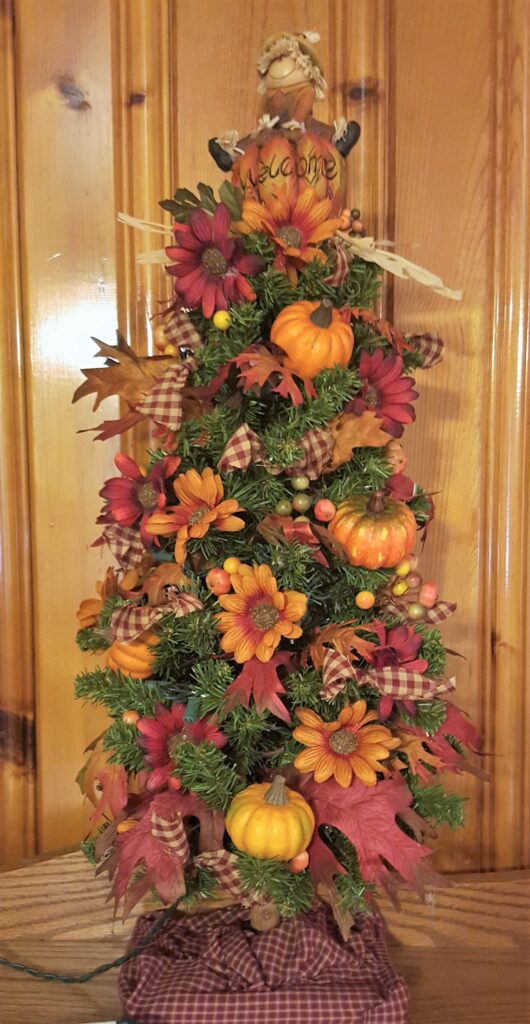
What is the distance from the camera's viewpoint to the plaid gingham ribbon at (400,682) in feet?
2.15

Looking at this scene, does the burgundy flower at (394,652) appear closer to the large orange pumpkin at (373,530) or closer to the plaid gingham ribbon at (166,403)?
the large orange pumpkin at (373,530)

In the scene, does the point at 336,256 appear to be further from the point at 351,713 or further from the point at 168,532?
the point at 351,713

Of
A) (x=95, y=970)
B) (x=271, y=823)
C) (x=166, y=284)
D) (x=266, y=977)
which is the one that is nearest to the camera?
(x=271, y=823)

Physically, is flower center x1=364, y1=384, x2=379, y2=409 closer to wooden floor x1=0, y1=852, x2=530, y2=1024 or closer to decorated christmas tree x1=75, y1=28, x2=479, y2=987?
decorated christmas tree x1=75, y1=28, x2=479, y2=987

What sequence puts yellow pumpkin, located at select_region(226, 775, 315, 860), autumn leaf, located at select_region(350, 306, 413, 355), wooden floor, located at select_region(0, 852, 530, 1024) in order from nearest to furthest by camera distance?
yellow pumpkin, located at select_region(226, 775, 315, 860) → autumn leaf, located at select_region(350, 306, 413, 355) → wooden floor, located at select_region(0, 852, 530, 1024)

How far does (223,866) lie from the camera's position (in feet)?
2.14

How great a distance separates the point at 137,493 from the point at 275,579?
0.53ft

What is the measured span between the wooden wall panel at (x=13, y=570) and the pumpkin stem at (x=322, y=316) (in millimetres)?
526

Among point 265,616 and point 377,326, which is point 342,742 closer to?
point 265,616

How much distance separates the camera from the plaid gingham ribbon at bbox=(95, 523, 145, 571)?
27.5 inches

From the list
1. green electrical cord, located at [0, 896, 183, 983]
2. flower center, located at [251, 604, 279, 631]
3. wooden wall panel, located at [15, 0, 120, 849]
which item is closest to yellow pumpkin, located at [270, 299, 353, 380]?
flower center, located at [251, 604, 279, 631]

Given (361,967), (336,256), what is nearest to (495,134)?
(336,256)

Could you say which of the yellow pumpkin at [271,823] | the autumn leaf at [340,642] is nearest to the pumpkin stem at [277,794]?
the yellow pumpkin at [271,823]

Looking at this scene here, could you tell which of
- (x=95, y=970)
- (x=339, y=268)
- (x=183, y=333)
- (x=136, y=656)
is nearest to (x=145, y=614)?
(x=136, y=656)
